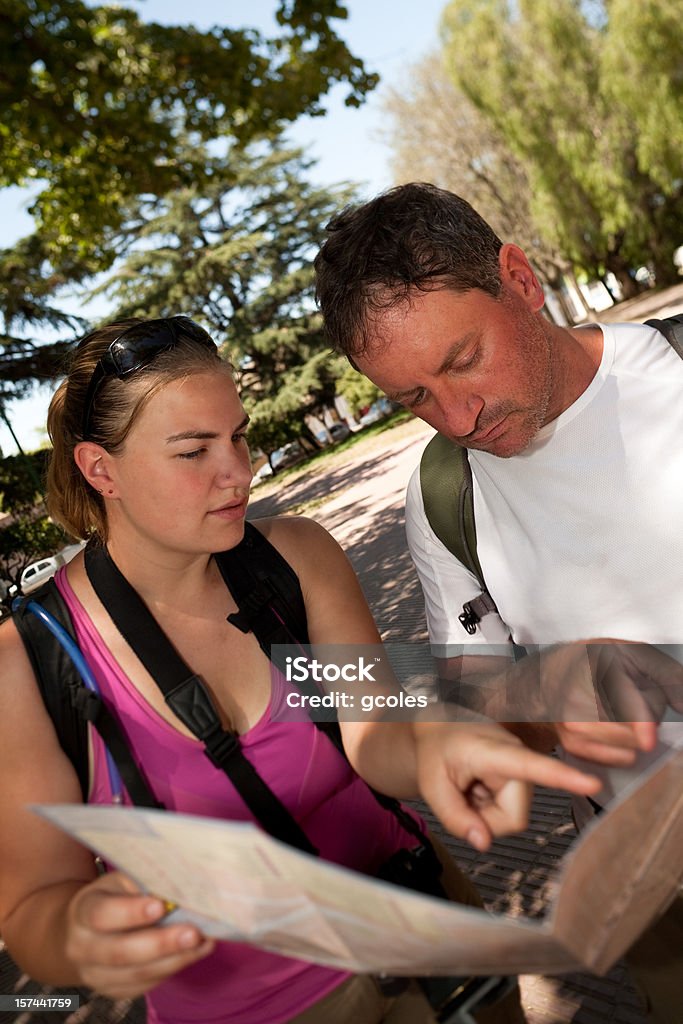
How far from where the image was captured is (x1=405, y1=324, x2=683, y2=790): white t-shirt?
1625mm

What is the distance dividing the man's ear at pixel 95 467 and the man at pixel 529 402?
1.90ft

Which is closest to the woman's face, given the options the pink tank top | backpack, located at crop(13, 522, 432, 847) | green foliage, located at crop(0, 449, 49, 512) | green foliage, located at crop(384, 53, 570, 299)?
backpack, located at crop(13, 522, 432, 847)

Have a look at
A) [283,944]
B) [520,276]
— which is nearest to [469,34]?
[520,276]

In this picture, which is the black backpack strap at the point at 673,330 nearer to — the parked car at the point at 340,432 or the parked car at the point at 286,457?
the parked car at the point at 286,457

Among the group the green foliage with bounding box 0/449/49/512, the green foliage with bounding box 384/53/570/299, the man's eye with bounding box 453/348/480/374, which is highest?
the green foliage with bounding box 384/53/570/299

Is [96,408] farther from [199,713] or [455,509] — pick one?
[455,509]

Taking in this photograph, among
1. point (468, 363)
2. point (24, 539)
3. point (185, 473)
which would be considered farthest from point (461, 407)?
point (24, 539)

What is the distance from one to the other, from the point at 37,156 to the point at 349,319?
707 cm

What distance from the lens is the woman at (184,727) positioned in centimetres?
110

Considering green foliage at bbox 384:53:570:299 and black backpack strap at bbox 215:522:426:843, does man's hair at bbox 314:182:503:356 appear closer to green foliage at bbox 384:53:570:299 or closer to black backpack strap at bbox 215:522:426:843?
black backpack strap at bbox 215:522:426:843

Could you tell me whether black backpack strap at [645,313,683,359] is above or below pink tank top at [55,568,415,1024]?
above

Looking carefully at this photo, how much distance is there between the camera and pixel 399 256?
163 centimetres

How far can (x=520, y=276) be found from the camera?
5.69ft

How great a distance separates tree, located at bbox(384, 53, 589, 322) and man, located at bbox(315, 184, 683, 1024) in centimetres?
2362
